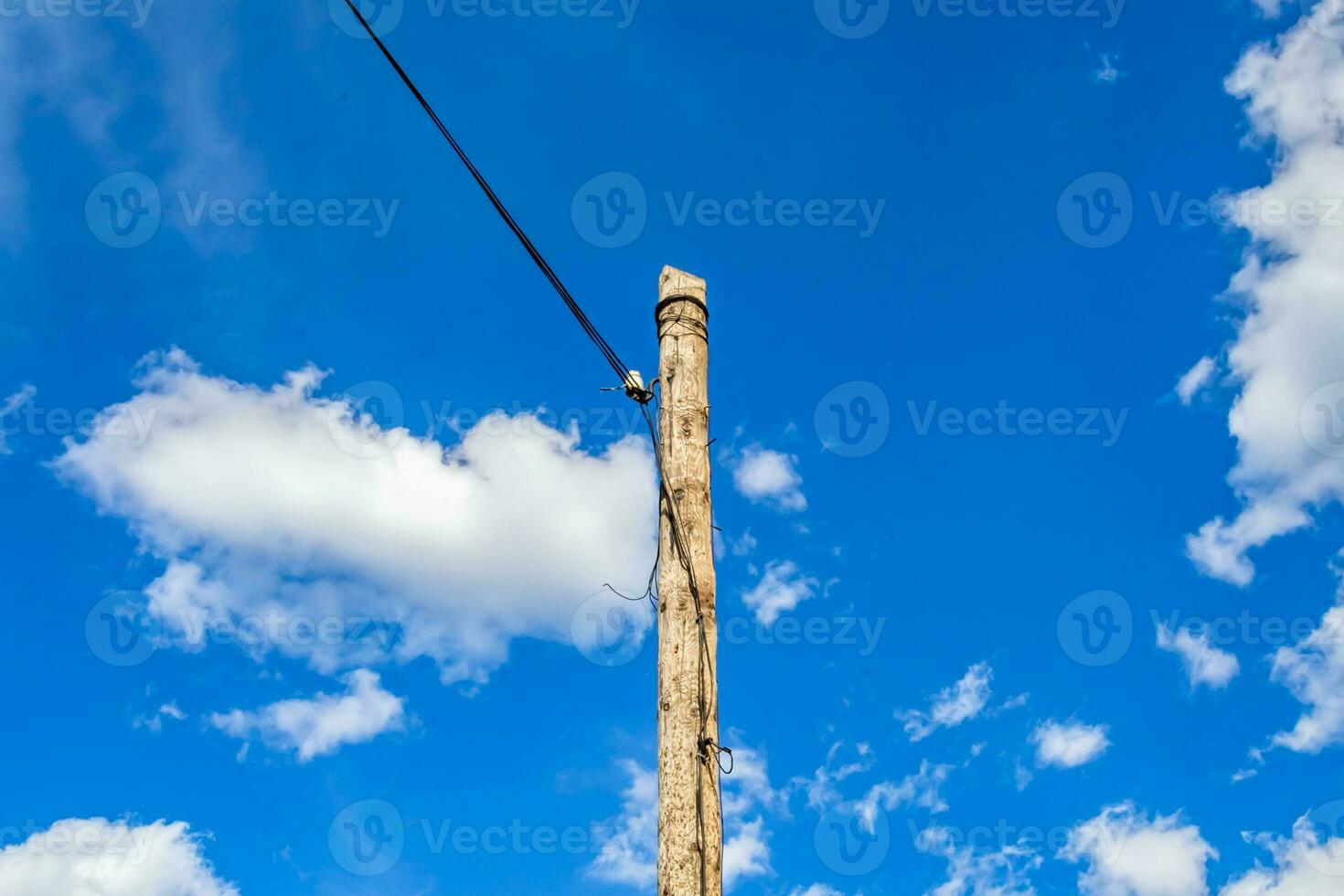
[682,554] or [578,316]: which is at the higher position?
[578,316]

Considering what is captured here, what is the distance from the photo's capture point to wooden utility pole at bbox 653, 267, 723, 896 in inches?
225

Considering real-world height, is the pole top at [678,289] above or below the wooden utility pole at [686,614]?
above

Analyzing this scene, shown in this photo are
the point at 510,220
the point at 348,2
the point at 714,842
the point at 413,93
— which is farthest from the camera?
the point at 510,220

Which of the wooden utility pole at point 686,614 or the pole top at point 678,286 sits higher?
the pole top at point 678,286

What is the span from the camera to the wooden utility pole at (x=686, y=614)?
5703mm

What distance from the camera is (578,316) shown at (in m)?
7.47

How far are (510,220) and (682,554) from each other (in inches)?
107

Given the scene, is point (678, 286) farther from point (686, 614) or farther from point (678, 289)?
point (686, 614)

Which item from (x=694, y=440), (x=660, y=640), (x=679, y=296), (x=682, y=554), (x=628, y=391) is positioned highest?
(x=679, y=296)

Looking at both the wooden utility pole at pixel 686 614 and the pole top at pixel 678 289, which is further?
the pole top at pixel 678 289

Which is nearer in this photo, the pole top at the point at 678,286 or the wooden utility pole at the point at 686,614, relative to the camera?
the wooden utility pole at the point at 686,614

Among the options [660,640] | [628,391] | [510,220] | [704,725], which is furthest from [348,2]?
[704,725]

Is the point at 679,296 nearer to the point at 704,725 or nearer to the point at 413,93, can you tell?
the point at 413,93

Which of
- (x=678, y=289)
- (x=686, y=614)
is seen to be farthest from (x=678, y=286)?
(x=686, y=614)
